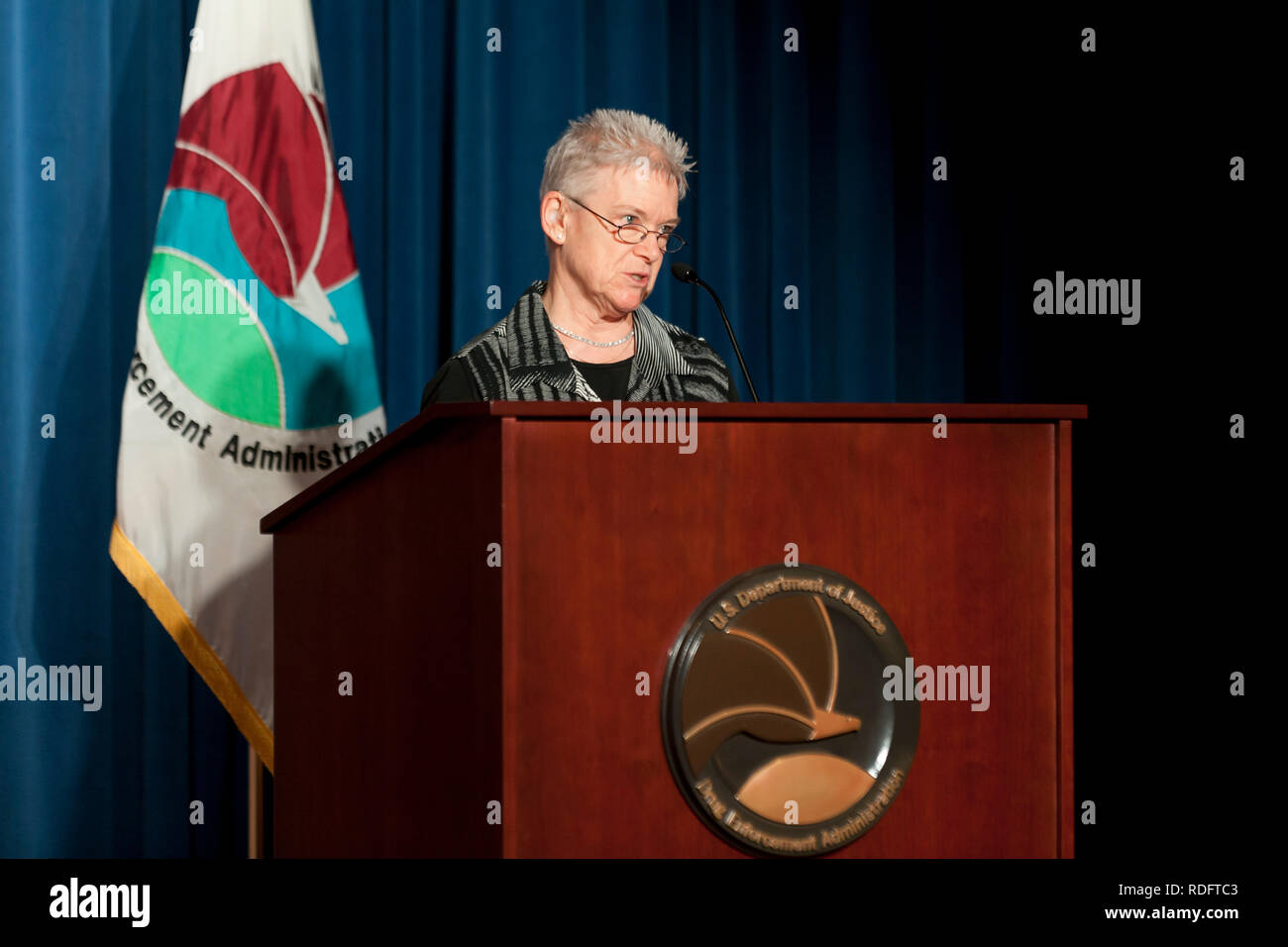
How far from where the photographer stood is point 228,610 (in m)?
2.37

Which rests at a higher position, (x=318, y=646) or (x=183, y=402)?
(x=183, y=402)

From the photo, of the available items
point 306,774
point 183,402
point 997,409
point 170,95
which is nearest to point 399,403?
point 183,402

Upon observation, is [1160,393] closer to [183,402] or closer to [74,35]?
[183,402]

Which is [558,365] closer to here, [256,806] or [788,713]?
[788,713]

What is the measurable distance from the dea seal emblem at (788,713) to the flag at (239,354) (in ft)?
5.08

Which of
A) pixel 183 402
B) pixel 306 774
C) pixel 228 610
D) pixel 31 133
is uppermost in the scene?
pixel 31 133

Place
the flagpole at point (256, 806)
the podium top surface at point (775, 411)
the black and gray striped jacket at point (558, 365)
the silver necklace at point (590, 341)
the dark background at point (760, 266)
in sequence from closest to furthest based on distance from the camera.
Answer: the podium top surface at point (775, 411) → the black and gray striped jacket at point (558, 365) → the silver necklace at point (590, 341) → the flagpole at point (256, 806) → the dark background at point (760, 266)

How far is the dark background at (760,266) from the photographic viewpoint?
8.63 feet

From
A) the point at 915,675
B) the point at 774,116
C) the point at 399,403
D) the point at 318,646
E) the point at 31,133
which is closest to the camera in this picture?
the point at 915,675

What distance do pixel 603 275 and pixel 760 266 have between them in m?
1.35

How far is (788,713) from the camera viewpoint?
3.42 ft

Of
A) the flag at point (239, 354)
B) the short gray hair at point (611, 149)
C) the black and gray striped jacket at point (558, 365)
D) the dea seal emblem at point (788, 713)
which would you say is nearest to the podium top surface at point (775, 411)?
the dea seal emblem at point (788, 713)

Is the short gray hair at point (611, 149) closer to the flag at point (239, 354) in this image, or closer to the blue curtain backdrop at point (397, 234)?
the flag at point (239, 354)

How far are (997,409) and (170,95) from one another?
7.50 feet
